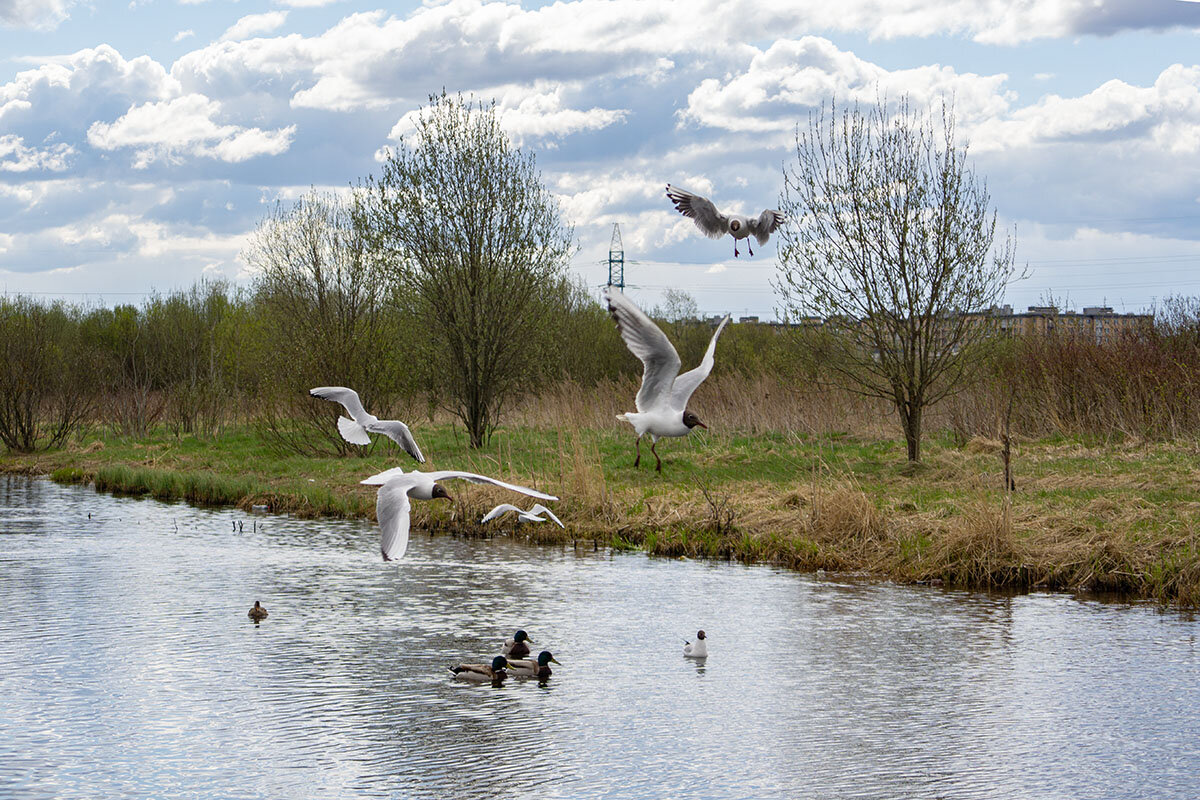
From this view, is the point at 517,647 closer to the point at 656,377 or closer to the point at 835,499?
the point at 656,377

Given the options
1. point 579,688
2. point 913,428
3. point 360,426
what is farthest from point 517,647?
point 913,428

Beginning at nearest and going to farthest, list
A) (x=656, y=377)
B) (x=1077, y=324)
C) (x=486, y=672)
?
(x=486, y=672) → (x=656, y=377) → (x=1077, y=324)

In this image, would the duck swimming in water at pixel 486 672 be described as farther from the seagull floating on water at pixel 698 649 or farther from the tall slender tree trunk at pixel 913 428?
the tall slender tree trunk at pixel 913 428

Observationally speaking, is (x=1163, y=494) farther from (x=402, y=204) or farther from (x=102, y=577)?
(x=402, y=204)

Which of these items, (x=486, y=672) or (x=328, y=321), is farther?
(x=328, y=321)

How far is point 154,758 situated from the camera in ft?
27.2

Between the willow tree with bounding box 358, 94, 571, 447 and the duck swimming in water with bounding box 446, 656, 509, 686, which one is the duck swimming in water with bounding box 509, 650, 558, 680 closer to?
the duck swimming in water with bounding box 446, 656, 509, 686

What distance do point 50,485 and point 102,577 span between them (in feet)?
41.9

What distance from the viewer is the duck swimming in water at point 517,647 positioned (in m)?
10.6

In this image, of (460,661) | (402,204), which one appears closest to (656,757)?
(460,661)

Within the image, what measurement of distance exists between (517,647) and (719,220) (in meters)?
4.61

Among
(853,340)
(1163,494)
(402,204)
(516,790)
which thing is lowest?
(516,790)

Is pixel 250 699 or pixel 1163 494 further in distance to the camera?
pixel 1163 494

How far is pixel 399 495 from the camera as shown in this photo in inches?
374
